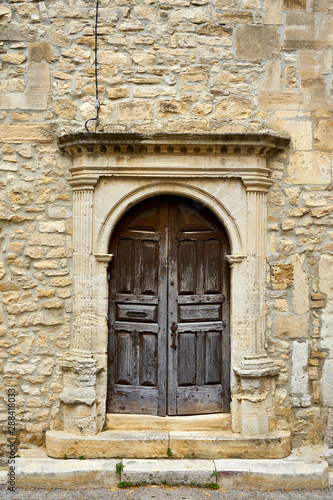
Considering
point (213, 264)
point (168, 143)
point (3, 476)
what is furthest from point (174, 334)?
point (3, 476)

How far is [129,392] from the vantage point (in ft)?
14.8

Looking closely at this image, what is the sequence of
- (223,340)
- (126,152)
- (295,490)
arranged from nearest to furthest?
(295,490)
(126,152)
(223,340)

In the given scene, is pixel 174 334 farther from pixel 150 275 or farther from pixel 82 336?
pixel 82 336

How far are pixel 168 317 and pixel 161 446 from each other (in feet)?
3.87

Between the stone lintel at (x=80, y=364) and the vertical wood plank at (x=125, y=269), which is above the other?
the vertical wood plank at (x=125, y=269)

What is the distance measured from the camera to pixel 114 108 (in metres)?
4.31

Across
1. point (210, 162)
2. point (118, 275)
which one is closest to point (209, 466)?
point (118, 275)

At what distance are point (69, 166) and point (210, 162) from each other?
1.35 m

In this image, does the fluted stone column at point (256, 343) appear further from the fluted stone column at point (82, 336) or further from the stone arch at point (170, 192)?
the fluted stone column at point (82, 336)

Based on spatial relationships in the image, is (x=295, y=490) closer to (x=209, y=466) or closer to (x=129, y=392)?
(x=209, y=466)

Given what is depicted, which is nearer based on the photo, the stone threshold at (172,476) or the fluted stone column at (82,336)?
the stone threshold at (172,476)

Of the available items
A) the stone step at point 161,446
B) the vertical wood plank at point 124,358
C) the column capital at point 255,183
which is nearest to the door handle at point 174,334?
the vertical wood plank at point 124,358

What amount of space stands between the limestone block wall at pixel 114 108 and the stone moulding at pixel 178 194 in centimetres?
14

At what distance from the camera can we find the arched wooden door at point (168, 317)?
4484mm
